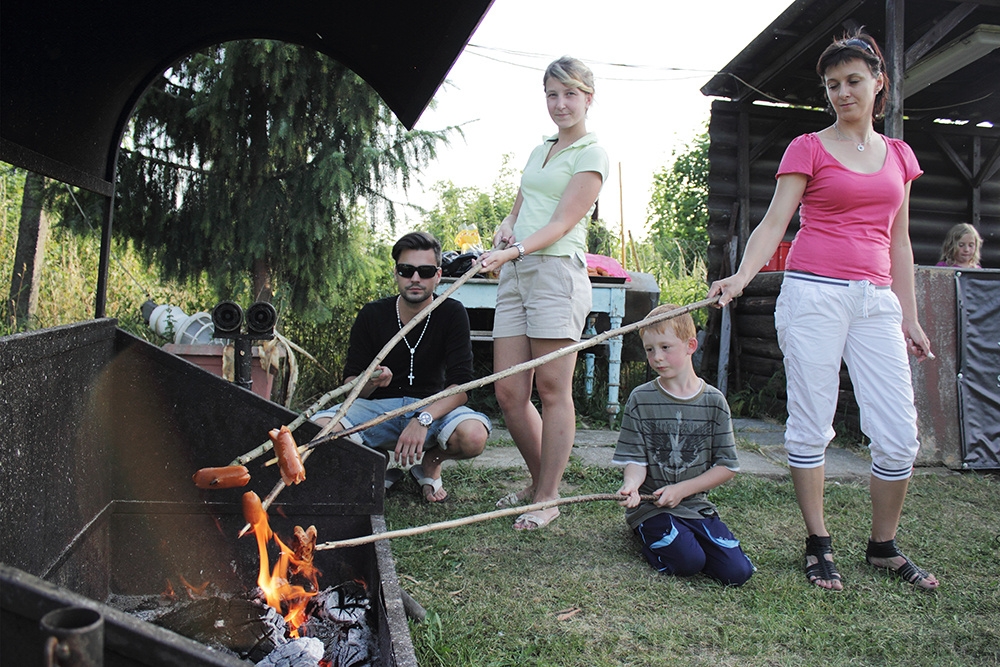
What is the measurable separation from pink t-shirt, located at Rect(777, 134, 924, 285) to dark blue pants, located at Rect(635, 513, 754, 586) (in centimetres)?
109

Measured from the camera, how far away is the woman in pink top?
2873 millimetres

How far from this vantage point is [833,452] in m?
5.32

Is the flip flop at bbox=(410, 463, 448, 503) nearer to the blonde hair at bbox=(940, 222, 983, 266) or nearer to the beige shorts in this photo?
the beige shorts

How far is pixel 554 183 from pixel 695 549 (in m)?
1.66

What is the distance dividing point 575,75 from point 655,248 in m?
12.9

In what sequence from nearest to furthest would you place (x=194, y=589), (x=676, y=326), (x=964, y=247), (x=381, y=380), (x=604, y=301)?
(x=194, y=589)
(x=676, y=326)
(x=381, y=380)
(x=964, y=247)
(x=604, y=301)

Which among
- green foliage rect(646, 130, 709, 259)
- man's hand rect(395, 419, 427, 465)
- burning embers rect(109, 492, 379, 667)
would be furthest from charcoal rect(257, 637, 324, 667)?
green foliage rect(646, 130, 709, 259)

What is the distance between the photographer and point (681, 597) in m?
2.74

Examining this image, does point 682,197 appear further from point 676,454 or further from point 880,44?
point 676,454

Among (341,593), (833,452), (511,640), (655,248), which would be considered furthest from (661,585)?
(655,248)

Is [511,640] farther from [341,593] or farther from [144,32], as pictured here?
[144,32]

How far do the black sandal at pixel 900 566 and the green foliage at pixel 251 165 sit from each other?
4.04 m

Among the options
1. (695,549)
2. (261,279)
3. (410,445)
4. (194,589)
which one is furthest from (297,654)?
(261,279)

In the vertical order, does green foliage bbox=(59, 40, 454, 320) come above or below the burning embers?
above
